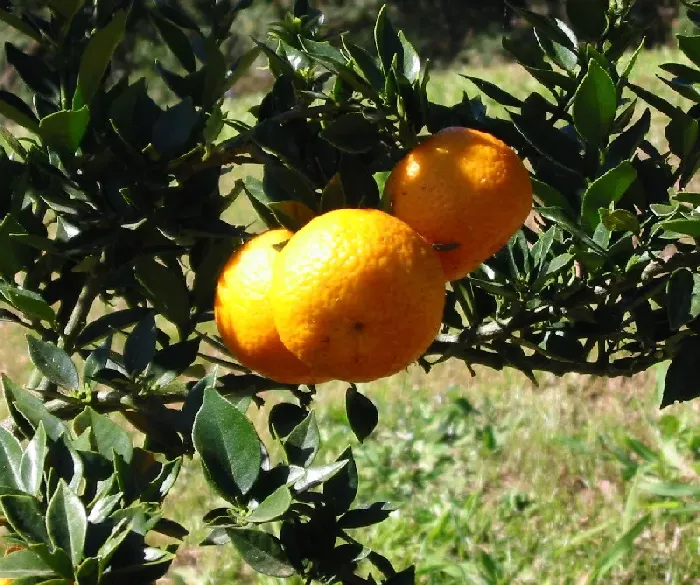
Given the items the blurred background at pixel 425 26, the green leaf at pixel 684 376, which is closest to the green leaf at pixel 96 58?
the green leaf at pixel 684 376

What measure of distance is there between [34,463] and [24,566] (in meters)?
0.07

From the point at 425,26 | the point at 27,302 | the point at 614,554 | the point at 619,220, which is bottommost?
the point at 614,554

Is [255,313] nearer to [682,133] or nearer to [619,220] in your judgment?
[619,220]

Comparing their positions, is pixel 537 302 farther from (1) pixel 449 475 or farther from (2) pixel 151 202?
(1) pixel 449 475

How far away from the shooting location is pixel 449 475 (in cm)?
210

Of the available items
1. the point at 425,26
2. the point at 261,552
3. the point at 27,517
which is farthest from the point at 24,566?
the point at 425,26

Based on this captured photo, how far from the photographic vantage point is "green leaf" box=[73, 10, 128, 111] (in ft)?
1.90

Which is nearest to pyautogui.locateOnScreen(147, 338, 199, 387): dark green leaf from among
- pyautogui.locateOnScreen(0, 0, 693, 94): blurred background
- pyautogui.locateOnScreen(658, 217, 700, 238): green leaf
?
pyautogui.locateOnScreen(658, 217, 700, 238): green leaf

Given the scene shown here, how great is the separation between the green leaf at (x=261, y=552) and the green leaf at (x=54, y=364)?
19 centimetres

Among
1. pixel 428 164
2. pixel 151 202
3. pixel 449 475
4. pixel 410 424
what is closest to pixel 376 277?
pixel 428 164

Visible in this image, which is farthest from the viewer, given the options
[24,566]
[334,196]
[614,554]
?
[614,554]

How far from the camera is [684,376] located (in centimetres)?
69

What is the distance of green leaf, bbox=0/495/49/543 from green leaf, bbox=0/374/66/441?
7 centimetres

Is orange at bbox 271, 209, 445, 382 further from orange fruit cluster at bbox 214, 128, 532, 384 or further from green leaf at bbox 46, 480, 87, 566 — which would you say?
green leaf at bbox 46, 480, 87, 566
